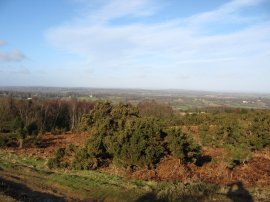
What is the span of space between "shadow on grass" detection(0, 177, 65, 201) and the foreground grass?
325 mm

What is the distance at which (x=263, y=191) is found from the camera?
47.0 ft

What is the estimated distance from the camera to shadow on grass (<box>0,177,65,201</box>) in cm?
1269

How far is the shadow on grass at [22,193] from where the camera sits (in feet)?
41.6

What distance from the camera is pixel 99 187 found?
49.8 ft

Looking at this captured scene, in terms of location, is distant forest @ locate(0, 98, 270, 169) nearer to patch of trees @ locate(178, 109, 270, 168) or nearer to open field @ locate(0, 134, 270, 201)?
patch of trees @ locate(178, 109, 270, 168)

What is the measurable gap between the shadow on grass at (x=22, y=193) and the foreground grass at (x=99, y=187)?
33 centimetres

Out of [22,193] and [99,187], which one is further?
[99,187]

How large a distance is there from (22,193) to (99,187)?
3.52 m

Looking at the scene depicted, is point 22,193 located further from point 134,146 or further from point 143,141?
point 143,141

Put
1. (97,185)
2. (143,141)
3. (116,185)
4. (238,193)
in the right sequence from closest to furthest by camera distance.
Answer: (238,193), (97,185), (116,185), (143,141)

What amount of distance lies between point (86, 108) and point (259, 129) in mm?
46999

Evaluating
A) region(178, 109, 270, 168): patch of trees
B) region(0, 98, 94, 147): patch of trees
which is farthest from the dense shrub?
region(0, 98, 94, 147): patch of trees

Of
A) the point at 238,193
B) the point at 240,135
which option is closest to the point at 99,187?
the point at 238,193

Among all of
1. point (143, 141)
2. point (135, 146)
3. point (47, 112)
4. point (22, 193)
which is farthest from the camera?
point (47, 112)
